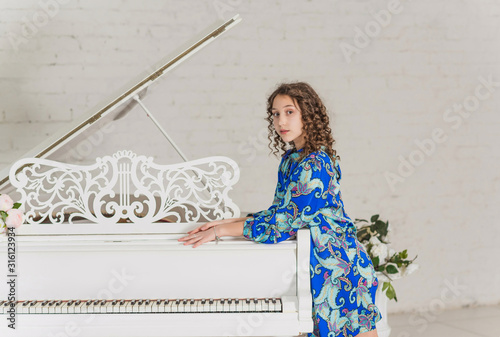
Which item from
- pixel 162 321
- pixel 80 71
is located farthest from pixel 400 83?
pixel 162 321

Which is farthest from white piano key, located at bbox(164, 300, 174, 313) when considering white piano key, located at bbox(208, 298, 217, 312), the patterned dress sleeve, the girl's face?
the girl's face

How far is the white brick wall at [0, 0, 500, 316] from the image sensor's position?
395 cm

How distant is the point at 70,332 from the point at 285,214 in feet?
2.86

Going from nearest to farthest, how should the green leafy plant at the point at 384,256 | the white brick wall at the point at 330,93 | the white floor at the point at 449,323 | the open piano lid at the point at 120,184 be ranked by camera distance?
the open piano lid at the point at 120,184 < the green leafy plant at the point at 384,256 < the white floor at the point at 449,323 < the white brick wall at the point at 330,93

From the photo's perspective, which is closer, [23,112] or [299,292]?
[299,292]

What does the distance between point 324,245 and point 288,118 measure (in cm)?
50

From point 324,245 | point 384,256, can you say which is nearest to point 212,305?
point 324,245

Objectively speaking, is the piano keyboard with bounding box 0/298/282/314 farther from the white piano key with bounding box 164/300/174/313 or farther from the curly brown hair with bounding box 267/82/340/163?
the curly brown hair with bounding box 267/82/340/163

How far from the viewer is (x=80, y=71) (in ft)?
13.0

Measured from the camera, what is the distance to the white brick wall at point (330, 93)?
3.95 metres

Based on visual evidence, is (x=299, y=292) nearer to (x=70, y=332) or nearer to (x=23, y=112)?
(x=70, y=332)

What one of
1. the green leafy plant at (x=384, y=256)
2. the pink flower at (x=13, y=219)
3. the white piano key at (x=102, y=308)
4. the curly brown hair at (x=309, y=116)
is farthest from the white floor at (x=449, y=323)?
the pink flower at (x=13, y=219)

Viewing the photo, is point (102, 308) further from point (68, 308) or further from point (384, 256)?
point (384, 256)

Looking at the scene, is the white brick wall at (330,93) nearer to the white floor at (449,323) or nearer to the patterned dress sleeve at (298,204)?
the white floor at (449,323)
